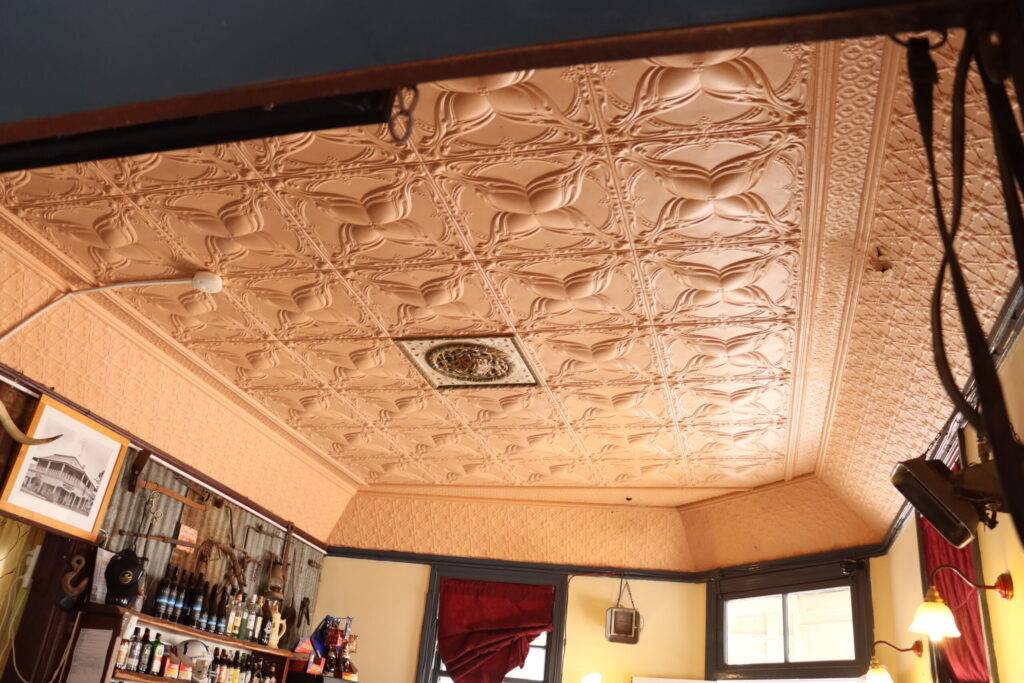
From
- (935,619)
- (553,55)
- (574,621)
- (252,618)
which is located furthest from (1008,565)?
(252,618)

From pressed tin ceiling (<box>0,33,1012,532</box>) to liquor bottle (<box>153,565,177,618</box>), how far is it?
142 centimetres

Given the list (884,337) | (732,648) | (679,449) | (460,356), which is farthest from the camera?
(732,648)

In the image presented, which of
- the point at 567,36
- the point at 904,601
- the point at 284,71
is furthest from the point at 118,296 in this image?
the point at 904,601

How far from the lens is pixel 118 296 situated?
4.86 m

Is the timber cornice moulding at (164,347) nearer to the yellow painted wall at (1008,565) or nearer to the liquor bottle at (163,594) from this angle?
the liquor bottle at (163,594)

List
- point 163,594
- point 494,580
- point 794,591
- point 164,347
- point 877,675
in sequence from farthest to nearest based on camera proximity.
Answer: point 494,580
point 794,591
point 163,594
point 164,347
point 877,675

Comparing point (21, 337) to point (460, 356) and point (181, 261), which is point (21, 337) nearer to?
point (181, 261)

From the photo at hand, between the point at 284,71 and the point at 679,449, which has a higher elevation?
the point at 679,449

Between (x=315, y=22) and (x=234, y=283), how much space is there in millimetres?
3291

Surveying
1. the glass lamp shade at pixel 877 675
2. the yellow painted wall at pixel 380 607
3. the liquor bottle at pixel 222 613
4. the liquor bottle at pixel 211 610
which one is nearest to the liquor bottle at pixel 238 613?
the liquor bottle at pixel 222 613

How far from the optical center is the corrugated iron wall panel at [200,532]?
5598 mm

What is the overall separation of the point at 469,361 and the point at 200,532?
269 cm

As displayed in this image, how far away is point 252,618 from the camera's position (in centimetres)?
677

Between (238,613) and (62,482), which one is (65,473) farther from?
(238,613)
